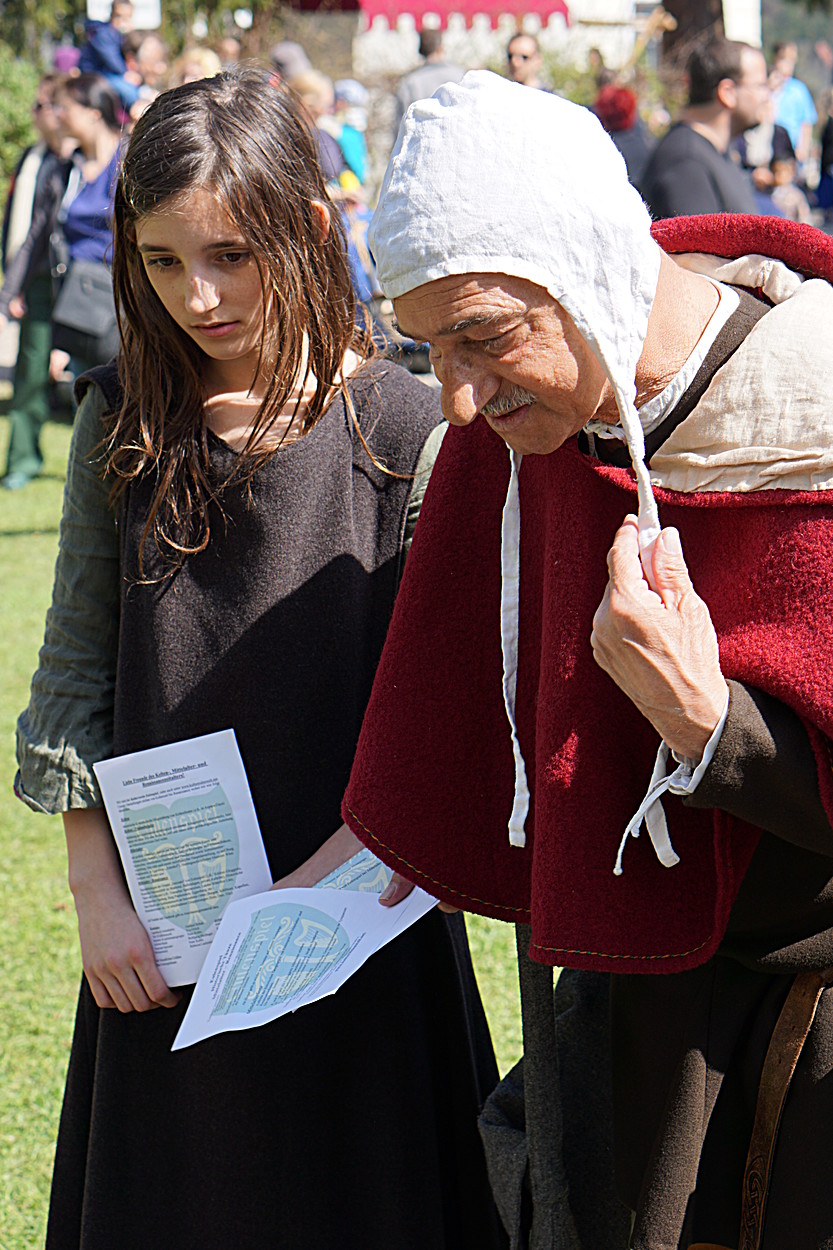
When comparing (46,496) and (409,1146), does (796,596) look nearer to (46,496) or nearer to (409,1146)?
(409,1146)

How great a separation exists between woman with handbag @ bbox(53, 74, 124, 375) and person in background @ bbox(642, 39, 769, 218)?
2643 millimetres

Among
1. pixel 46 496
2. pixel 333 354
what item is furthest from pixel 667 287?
pixel 46 496

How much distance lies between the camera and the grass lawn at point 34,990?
291 cm

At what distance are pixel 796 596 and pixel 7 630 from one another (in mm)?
5381

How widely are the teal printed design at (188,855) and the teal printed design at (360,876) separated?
0.16 meters

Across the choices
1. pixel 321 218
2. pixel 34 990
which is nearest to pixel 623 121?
pixel 34 990

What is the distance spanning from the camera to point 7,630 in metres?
6.27

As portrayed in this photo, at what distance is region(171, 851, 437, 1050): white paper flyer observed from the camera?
1708mm

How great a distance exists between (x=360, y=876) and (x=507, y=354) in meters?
0.83

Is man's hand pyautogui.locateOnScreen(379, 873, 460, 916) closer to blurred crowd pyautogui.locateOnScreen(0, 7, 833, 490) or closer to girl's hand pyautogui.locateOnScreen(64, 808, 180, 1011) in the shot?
girl's hand pyautogui.locateOnScreen(64, 808, 180, 1011)

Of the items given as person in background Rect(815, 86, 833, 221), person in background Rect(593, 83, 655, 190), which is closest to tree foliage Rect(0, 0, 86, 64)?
person in background Rect(815, 86, 833, 221)

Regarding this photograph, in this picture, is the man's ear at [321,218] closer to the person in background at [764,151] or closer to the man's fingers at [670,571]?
the man's fingers at [670,571]

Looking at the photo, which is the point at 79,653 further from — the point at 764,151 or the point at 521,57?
the point at 764,151

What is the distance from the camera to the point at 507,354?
1.36 meters
